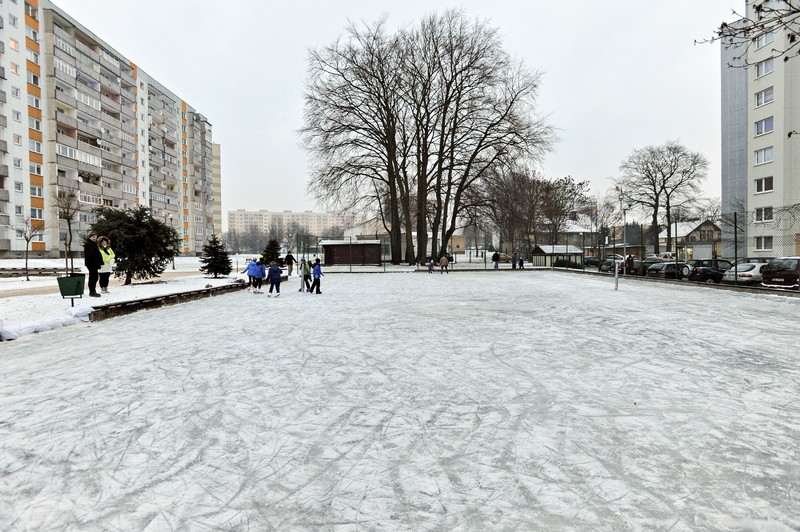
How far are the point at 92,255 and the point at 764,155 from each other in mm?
43411

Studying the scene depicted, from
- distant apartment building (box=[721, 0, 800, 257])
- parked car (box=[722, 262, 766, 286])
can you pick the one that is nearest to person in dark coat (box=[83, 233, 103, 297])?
parked car (box=[722, 262, 766, 286])

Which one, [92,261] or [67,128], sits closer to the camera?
[92,261]

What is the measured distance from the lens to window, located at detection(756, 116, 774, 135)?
33938mm

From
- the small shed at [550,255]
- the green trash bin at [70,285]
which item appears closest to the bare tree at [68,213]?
the green trash bin at [70,285]

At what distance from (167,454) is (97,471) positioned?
0.42 metres

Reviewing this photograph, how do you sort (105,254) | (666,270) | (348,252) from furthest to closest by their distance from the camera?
(348,252), (666,270), (105,254)

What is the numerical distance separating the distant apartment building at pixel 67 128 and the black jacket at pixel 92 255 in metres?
27.6

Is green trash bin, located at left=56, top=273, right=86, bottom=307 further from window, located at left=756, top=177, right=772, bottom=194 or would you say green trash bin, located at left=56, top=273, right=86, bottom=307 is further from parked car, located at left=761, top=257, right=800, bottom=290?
window, located at left=756, top=177, right=772, bottom=194

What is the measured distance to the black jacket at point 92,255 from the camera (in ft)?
41.7

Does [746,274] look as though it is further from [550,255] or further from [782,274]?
[550,255]

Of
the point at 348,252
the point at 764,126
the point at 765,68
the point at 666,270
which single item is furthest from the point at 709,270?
the point at 348,252

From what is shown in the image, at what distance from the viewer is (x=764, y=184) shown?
34688 millimetres

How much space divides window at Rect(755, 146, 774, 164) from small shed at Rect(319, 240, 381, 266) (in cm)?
3167

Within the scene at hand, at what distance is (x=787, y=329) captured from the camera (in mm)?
8180
